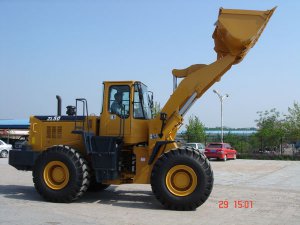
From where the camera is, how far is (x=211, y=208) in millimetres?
10156

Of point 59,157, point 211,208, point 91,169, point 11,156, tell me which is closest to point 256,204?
point 211,208

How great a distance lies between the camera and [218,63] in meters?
10.6

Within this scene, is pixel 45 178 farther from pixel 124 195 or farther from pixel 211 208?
pixel 211 208

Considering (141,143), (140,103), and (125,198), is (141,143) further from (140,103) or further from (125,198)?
(125,198)

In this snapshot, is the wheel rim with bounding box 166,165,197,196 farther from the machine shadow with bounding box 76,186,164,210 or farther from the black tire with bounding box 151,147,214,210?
the machine shadow with bounding box 76,186,164,210

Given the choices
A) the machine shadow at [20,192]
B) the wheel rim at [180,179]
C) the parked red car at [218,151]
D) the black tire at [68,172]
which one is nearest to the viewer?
the wheel rim at [180,179]

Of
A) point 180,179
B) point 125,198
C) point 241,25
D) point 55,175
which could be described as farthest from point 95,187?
point 241,25

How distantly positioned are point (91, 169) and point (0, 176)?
724 cm

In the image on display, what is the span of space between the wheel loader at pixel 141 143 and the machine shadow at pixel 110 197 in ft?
1.72

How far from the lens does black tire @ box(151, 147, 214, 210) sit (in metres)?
9.79

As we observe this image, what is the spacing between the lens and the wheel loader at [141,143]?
10016 millimetres
